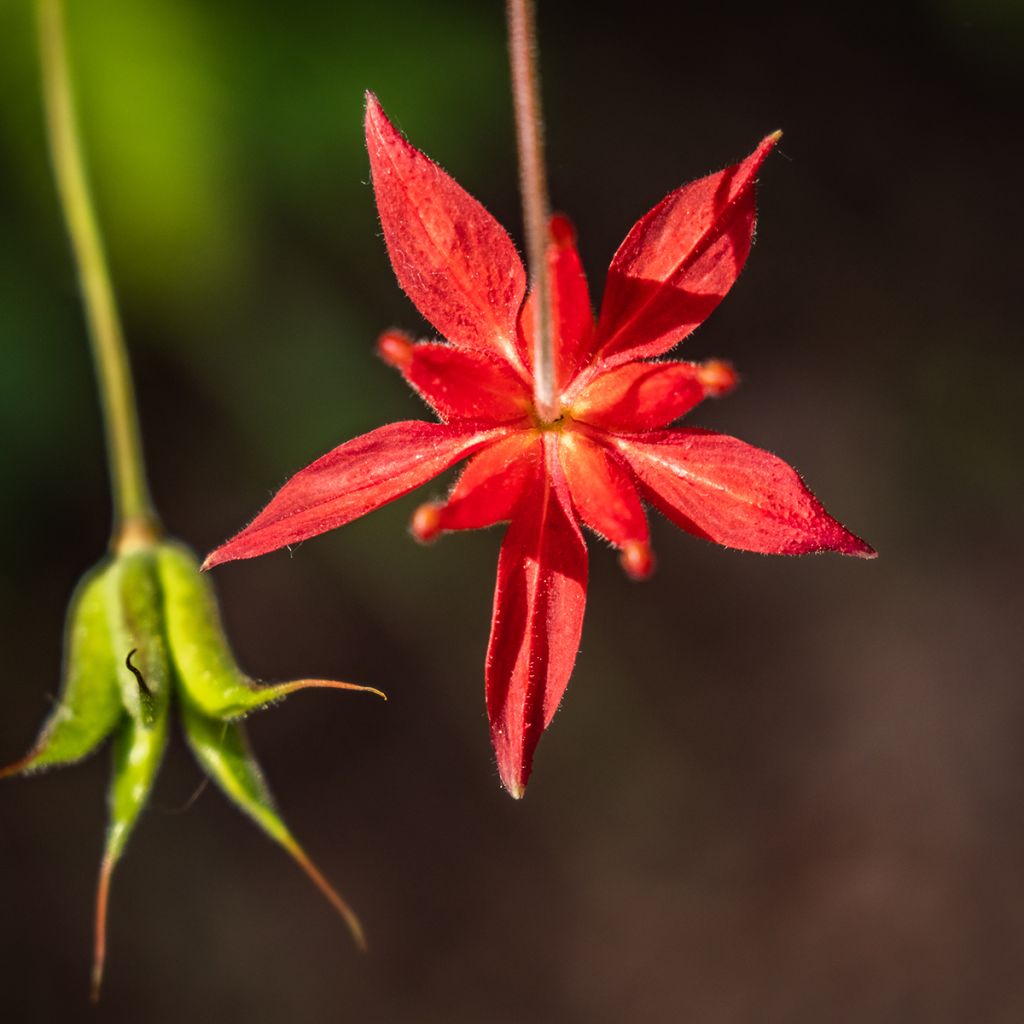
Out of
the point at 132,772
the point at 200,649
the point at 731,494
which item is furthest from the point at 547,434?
the point at 132,772

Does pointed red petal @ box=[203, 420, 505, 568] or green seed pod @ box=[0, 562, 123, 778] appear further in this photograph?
green seed pod @ box=[0, 562, 123, 778]

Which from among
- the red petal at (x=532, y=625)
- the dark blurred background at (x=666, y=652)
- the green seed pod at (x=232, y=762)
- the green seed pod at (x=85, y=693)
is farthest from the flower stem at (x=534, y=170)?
the dark blurred background at (x=666, y=652)

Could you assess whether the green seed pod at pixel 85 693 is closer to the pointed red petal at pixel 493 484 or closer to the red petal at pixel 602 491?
the pointed red petal at pixel 493 484

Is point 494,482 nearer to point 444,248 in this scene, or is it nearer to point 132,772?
point 444,248

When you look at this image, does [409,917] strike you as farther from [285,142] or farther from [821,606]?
[285,142]

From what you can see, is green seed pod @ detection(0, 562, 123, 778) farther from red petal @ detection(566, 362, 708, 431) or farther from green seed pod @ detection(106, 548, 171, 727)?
red petal @ detection(566, 362, 708, 431)

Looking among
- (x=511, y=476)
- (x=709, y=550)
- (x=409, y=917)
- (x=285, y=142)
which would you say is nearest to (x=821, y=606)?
(x=709, y=550)

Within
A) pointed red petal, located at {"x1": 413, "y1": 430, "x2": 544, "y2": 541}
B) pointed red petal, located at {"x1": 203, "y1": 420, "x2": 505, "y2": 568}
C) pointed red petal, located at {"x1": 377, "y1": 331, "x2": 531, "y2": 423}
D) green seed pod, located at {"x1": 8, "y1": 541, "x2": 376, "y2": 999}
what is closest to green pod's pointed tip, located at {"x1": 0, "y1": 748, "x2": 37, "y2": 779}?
green seed pod, located at {"x1": 8, "y1": 541, "x2": 376, "y2": 999}
